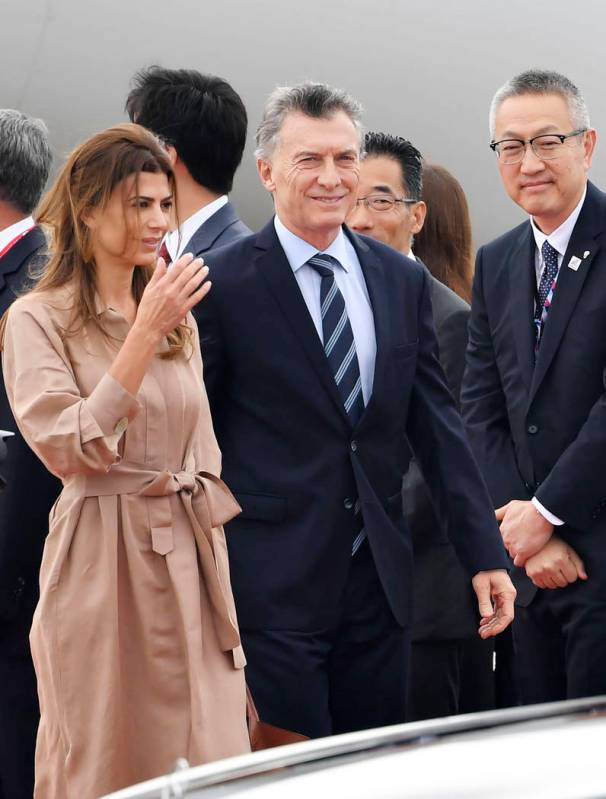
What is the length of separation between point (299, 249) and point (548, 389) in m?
0.74

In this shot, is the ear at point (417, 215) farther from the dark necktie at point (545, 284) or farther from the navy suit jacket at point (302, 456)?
the navy suit jacket at point (302, 456)

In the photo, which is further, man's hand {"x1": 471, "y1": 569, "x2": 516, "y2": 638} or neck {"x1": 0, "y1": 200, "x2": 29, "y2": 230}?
neck {"x1": 0, "y1": 200, "x2": 29, "y2": 230}

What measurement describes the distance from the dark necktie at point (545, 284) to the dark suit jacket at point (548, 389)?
29mm

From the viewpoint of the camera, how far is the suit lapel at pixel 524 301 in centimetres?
378

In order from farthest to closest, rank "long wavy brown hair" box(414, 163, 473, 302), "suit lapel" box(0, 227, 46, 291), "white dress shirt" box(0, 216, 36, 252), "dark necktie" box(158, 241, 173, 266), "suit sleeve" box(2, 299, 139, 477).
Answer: "long wavy brown hair" box(414, 163, 473, 302), "dark necktie" box(158, 241, 173, 266), "white dress shirt" box(0, 216, 36, 252), "suit lapel" box(0, 227, 46, 291), "suit sleeve" box(2, 299, 139, 477)

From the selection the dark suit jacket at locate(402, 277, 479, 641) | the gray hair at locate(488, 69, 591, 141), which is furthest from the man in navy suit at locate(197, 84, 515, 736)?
the dark suit jacket at locate(402, 277, 479, 641)

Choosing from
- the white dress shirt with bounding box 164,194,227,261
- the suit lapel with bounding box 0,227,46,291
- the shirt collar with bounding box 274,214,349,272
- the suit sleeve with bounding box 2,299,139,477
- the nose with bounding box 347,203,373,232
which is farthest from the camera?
the nose with bounding box 347,203,373,232

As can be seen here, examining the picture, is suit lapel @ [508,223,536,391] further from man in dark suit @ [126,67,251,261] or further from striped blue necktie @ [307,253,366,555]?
man in dark suit @ [126,67,251,261]

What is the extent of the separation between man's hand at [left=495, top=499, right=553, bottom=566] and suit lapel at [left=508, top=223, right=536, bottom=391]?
12.3 inches

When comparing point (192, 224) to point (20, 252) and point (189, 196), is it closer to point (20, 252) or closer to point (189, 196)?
point (189, 196)

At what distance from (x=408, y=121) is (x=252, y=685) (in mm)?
4232

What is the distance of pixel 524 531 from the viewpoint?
3660 millimetres

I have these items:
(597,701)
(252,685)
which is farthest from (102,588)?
(597,701)

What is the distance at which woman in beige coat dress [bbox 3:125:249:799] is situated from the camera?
2.97 meters
